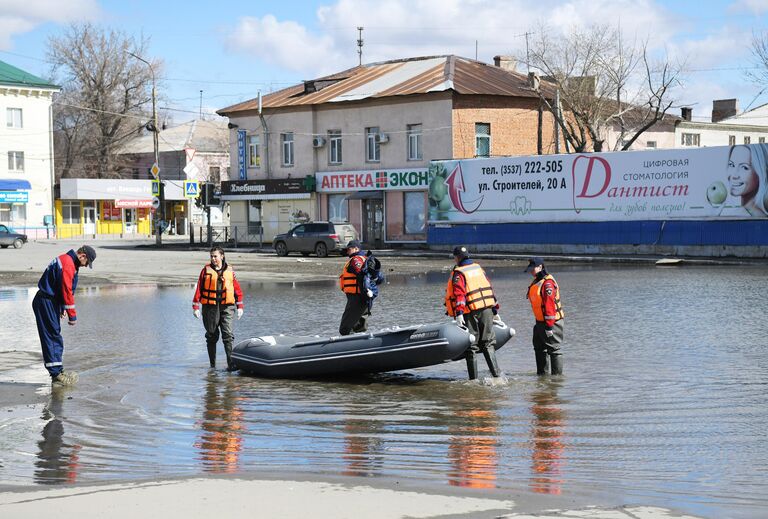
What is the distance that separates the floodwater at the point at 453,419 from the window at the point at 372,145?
3208 centimetres

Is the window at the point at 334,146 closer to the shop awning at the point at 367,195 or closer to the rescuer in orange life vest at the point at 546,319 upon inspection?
the shop awning at the point at 367,195

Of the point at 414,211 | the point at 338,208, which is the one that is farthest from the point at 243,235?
the point at 414,211

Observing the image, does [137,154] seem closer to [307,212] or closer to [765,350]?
[307,212]

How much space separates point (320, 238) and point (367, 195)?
693cm

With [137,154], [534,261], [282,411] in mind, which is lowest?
[282,411]

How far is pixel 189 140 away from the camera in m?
84.2

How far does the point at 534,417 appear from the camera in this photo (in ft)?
31.9

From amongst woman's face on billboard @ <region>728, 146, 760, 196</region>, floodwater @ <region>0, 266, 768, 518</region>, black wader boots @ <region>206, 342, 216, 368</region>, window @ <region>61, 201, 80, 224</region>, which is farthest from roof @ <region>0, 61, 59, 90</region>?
black wader boots @ <region>206, 342, 216, 368</region>

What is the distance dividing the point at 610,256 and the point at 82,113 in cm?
5666

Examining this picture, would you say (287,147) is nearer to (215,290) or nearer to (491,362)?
(215,290)

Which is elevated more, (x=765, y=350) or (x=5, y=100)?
(x=5, y=100)

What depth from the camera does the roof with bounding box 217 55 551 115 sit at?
47.9m

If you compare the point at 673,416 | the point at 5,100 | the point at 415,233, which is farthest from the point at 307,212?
the point at 673,416

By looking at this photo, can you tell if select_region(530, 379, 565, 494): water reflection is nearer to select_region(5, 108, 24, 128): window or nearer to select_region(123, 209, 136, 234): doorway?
select_region(5, 108, 24, 128): window
